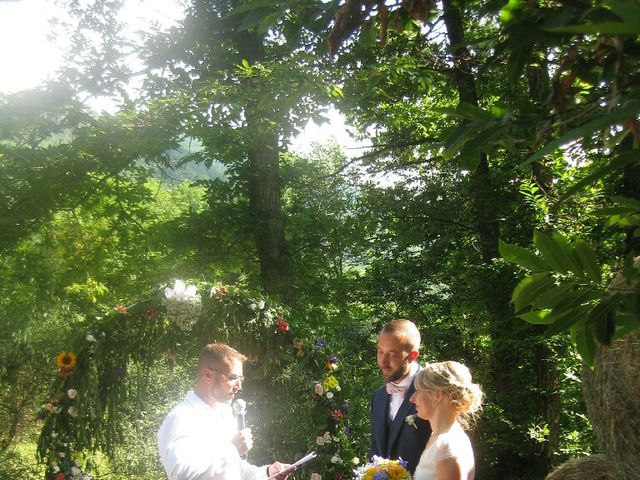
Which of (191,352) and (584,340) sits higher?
(191,352)

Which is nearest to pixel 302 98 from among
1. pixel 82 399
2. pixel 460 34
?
pixel 460 34

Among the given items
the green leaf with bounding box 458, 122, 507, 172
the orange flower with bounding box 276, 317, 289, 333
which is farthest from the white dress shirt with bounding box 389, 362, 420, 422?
the green leaf with bounding box 458, 122, 507, 172

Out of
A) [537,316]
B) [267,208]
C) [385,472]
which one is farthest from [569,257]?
[267,208]

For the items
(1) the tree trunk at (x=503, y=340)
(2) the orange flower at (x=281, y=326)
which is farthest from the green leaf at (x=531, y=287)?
(1) the tree trunk at (x=503, y=340)

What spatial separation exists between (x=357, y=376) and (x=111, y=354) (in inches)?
165

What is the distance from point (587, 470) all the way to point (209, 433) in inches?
102

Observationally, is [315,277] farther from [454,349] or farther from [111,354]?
[111,354]

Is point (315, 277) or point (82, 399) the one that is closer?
point (82, 399)

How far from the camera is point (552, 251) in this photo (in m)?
0.95

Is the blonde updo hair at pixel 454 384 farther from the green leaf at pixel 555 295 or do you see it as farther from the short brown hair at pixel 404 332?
the green leaf at pixel 555 295

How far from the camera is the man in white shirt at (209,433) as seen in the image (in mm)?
3174

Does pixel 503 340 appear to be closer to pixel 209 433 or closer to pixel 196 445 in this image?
pixel 209 433

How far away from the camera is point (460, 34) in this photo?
863cm

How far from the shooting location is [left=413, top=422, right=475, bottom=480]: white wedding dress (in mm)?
2866
